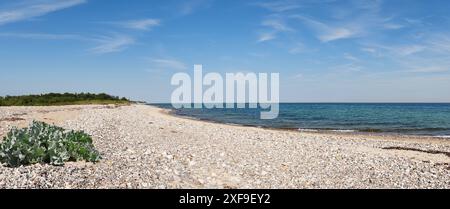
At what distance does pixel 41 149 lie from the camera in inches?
478

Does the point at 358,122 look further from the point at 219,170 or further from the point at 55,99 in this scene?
the point at 55,99

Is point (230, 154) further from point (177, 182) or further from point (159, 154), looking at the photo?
point (177, 182)

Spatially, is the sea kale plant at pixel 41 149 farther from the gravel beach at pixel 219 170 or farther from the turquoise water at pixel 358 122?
the turquoise water at pixel 358 122

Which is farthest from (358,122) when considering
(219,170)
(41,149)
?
(41,149)

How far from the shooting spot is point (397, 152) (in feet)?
76.1

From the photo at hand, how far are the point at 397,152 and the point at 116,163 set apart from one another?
16270mm

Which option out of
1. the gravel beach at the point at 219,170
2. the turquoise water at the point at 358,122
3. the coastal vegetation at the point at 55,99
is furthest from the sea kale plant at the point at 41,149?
the coastal vegetation at the point at 55,99

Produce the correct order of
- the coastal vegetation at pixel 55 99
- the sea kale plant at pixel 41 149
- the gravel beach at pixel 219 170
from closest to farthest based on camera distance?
the gravel beach at pixel 219 170
the sea kale plant at pixel 41 149
the coastal vegetation at pixel 55 99

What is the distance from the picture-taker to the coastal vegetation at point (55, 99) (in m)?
80.2

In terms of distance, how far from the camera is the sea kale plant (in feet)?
39.7

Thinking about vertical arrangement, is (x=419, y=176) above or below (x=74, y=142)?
below

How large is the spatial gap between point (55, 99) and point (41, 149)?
81.8 meters

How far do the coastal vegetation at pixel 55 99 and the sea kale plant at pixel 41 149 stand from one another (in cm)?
7082
